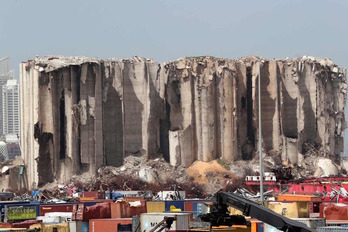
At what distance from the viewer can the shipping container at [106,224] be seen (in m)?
38.9

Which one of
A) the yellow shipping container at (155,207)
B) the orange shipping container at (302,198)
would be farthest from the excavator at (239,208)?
the yellow shipping container at (155,207)

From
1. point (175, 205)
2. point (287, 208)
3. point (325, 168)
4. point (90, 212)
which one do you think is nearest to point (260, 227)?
point (287, 208)

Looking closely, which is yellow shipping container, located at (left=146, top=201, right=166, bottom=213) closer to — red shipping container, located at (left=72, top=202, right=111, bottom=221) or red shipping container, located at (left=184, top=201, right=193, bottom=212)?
red shipping container, located at (left=184, top=201, right=193, bottom=212)

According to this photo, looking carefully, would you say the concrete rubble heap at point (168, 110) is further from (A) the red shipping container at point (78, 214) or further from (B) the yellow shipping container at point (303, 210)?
(B) the yellow shipping container at point (303, 210)

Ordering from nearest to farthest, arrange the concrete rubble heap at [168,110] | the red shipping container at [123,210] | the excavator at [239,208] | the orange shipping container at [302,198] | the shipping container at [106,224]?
the excavator at [239,208] < the shipping container at [106,224] < the red shipping container at [123,210] < the orange shipping container at [302,198] < the concrete rubble heap at [168,110]

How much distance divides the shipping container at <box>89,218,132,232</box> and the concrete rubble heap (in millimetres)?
70804

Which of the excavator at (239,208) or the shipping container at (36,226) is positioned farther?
the shipping container at (36,226)

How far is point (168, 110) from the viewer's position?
390 ft

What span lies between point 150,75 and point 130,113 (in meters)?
4.80

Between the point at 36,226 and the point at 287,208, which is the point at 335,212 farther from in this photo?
the point at 36,226

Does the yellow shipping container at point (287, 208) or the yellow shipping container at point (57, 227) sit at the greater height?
the yellow shipping container at point (287, 208)

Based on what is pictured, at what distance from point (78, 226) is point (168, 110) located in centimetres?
7958

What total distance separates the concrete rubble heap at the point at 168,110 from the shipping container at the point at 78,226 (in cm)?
7040

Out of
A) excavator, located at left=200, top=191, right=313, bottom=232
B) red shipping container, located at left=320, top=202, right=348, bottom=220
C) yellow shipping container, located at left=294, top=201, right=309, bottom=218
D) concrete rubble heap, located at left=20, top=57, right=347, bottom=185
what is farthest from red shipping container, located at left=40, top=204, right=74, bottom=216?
concrete rubble heap, located at left=20, top=57, right=347, bottom=185
